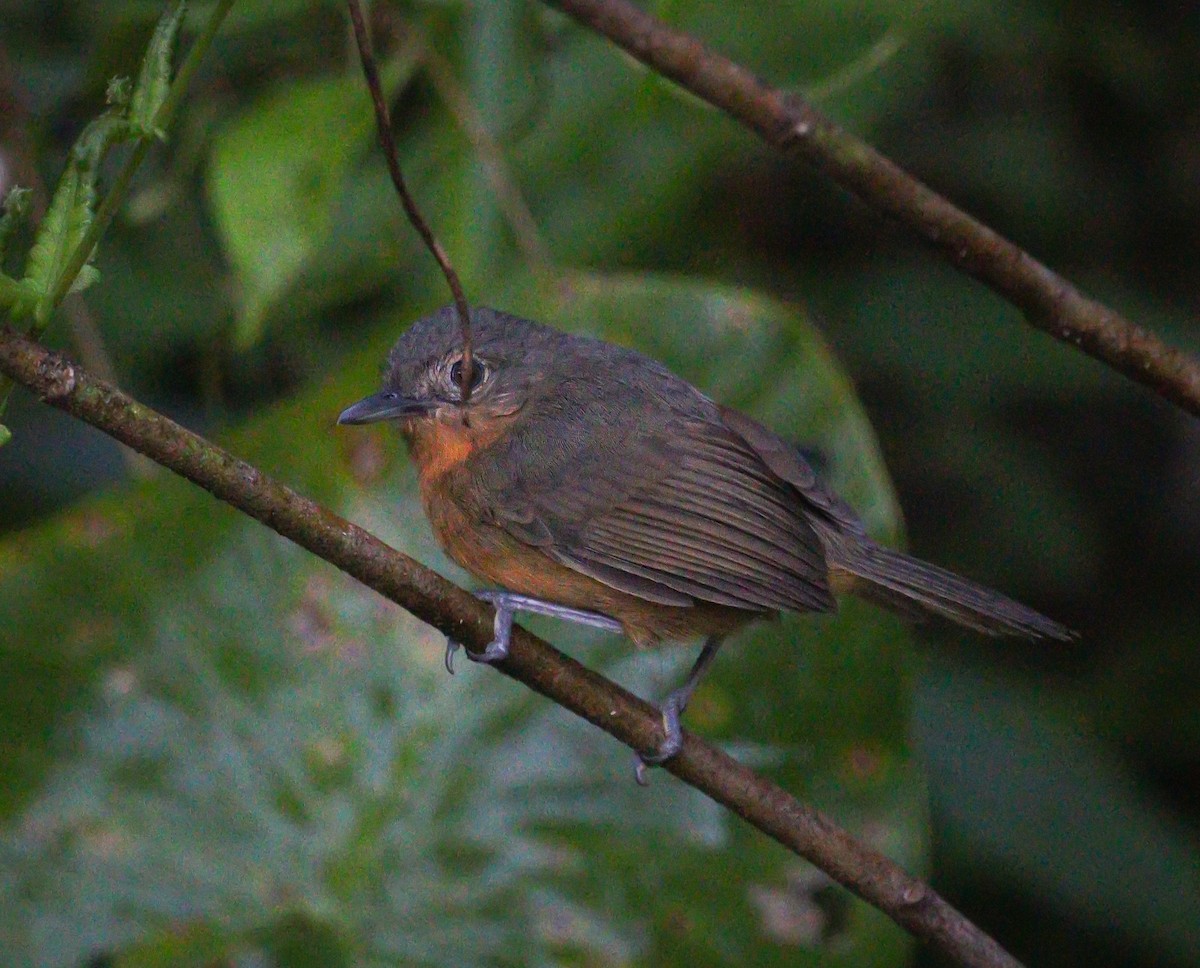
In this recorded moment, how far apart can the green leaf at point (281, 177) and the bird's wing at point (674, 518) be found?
57cm

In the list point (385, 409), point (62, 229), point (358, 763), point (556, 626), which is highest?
point (62, 229)

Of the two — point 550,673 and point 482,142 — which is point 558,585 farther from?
point 482,142

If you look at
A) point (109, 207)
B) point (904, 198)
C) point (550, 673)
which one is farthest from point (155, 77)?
point (904, 198)

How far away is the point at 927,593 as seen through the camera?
267 cm

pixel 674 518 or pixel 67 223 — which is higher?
pixel 67 223

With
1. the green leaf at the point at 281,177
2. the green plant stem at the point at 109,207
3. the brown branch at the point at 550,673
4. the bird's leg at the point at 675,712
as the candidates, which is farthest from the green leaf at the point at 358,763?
the green plant stem at the point at 109,207

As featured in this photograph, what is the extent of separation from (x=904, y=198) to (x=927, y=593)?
2.24 feet

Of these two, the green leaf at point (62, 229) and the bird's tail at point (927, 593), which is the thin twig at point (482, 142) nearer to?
the bird's tail at point (927, 593)

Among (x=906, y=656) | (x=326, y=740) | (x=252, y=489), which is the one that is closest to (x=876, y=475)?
(x=906, y=656)

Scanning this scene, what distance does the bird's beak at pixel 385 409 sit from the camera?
106 inches

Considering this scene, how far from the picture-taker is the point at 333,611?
3.07 metres

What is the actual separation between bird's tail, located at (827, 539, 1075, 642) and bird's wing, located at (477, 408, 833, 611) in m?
0.07

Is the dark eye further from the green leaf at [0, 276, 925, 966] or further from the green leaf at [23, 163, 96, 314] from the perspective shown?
the green leaf at [23, 163, 96, 314]

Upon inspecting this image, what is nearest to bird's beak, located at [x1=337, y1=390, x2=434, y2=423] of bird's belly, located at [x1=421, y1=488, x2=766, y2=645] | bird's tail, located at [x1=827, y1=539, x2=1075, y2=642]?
bird's belly, located at [x1=421, y1=488, x2=766, y2=645]
